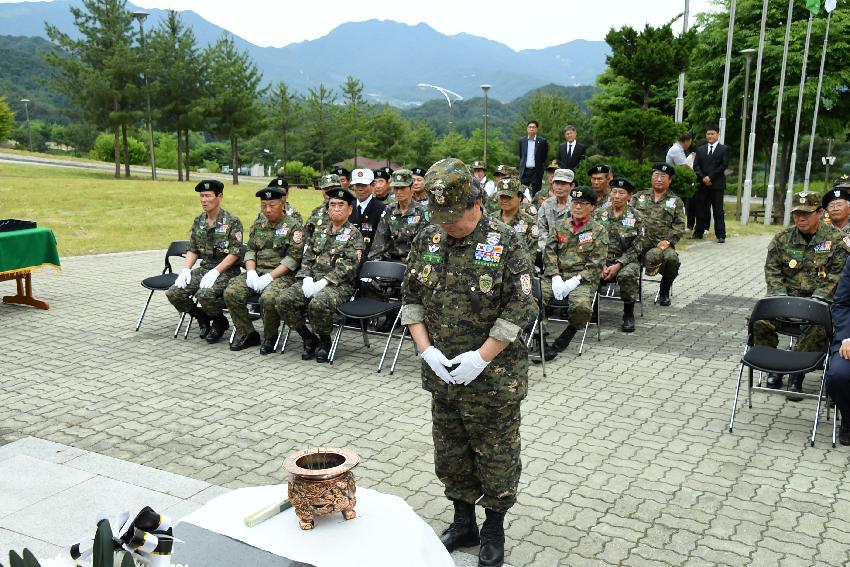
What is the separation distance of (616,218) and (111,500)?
712cm

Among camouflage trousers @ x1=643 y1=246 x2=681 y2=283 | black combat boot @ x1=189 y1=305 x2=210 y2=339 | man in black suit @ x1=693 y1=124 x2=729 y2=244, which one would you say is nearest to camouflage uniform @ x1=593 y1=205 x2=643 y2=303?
camouflage trousers @ x1=643 y1=246 x2=681 y2=283

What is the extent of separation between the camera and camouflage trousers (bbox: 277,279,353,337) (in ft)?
25.7

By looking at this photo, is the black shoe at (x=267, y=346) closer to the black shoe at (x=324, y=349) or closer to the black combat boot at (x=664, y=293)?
the black shoe at (x=324, y=349)

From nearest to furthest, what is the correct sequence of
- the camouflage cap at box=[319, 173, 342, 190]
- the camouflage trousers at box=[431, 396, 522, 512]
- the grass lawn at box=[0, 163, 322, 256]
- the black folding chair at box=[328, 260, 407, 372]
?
1. the camouflage trousers at box=[431, 396, 522, 512]
2. the black folding chair at box=[328, 260, 407, 372]
3. the camouflage cap at box=[319, 173, 342, 190]
4. the grass lawn at box=[0, 163, 322, 256]

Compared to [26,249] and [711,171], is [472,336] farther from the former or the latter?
[711,171]

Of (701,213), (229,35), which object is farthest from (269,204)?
(229,35)

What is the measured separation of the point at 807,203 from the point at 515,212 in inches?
121

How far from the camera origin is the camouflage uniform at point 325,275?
25.8 ft

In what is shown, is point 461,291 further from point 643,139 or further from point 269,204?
point 643,139

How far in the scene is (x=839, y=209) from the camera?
6984mm

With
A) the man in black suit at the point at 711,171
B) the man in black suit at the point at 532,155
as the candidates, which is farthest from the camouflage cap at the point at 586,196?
the man in black suit at the point at 711,171

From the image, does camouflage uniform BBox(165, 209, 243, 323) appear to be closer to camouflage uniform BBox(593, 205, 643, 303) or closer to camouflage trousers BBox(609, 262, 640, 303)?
camouflage uniform BBox(593, 205, 643, 303)

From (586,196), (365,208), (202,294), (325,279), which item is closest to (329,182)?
(365,208)

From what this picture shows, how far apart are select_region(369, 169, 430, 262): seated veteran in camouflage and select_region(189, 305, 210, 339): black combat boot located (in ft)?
6.95
